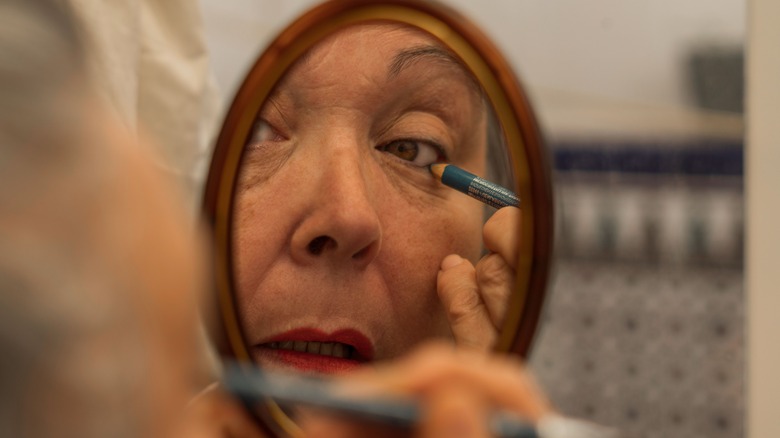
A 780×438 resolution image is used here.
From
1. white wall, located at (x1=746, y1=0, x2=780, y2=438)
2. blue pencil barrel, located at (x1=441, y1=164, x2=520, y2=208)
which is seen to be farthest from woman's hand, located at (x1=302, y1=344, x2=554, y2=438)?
white wall, located at (x1=746, y1=0, x2=780, y2=438)

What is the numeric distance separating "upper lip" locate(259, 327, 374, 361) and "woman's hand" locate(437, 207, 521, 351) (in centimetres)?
4

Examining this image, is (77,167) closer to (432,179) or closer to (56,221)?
(56,221)

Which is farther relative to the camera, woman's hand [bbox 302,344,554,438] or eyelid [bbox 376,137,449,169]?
eyelid [bbox 376,137,449,169]

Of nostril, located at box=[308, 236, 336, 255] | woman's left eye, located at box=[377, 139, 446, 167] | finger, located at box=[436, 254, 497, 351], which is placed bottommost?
finger, located at box=[436, 254, 497, 351]

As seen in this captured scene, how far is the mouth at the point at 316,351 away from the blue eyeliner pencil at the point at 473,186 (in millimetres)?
70

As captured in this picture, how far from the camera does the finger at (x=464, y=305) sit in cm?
30

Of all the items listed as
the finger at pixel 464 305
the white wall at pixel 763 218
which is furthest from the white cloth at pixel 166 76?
the white wall at pixel 763 218

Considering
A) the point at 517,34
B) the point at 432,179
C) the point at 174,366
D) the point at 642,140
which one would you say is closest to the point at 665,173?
the point at 642,140

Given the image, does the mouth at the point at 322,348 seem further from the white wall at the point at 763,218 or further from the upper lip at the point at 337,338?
the white wall at the point at 763,218

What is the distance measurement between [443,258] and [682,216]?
0.31 m

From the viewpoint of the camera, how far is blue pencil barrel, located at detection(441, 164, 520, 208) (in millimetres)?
297

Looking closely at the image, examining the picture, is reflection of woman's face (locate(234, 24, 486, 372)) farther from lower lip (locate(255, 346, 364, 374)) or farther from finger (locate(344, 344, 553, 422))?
finger (locate(344, 344, 553, 422))

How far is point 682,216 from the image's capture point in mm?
563

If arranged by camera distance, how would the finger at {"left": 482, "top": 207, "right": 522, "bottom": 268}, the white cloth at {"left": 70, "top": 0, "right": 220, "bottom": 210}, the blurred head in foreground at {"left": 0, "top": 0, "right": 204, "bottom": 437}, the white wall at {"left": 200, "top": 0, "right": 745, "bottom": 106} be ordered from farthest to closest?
the white wall at {"left": 200, "top": 0, "right": 745, "bottom": 106}, the white cloth at {"left": 70, "top": 0, "right": 220, "bottom": 210}, the finger at {"left": 482, "top": 207, "right": 522, "bottom": 268}, the blurred head in foreground at {"left": 0, "top": 0, "right": 204, "bottom": 437}
